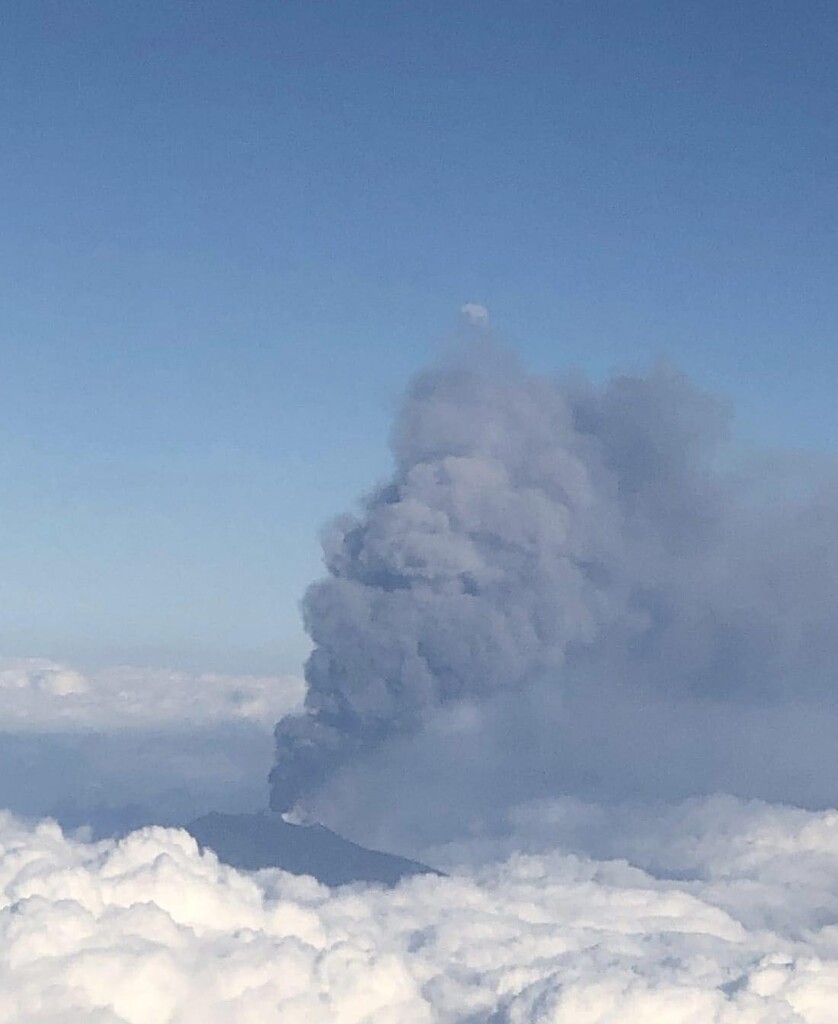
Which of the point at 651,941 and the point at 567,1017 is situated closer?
the point at 567,1017

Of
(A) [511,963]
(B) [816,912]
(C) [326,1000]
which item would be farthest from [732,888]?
(C) [326,1000]

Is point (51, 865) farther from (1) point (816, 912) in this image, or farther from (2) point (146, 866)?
(1) point (816, 912)

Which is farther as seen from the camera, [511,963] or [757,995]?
[511,963]

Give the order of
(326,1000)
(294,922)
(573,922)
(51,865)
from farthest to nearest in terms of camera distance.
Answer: (573,922) → (294,922) → (51,865) → (326,1000)

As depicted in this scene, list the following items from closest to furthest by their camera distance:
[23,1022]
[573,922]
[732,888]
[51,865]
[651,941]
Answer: [23,1022] → [51,865] → [651,941] → [573,922] → [732,888]

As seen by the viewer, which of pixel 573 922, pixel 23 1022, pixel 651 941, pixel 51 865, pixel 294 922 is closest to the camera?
pixel 23 1022

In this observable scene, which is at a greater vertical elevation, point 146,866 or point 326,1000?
point 146,866

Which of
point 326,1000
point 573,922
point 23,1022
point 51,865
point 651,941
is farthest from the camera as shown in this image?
point 573,922

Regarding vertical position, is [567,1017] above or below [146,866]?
below

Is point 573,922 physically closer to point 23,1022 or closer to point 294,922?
point 294,922

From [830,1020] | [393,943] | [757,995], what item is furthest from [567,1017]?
[393,943]
